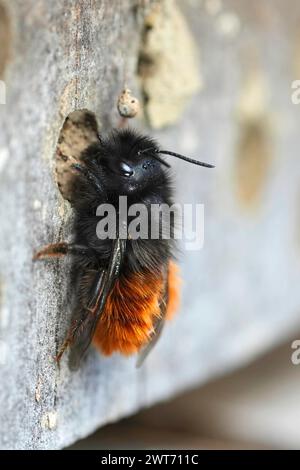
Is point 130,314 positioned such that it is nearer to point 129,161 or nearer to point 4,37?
point 129,161

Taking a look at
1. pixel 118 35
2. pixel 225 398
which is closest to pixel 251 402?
pixel 225 398

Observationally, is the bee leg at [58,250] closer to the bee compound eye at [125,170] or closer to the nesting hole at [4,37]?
the bee compound eye at [125,170]

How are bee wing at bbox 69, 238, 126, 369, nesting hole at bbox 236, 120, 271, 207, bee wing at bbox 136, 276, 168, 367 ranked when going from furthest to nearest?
nesting hole at bbox 236, 120, 271, 207
bee wing at bbox 136, 276, 168, 367
bee wing at bbox 69, 238, 126, 369

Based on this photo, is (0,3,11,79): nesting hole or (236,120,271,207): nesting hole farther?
(236,120,271,207): nesting hole

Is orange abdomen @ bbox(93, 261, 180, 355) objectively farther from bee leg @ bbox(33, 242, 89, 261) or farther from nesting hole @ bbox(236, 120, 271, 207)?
nesting hole @ bbox(236, 120, 271, 207)

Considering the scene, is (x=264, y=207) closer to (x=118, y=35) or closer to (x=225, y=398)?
(x=225, y=398)

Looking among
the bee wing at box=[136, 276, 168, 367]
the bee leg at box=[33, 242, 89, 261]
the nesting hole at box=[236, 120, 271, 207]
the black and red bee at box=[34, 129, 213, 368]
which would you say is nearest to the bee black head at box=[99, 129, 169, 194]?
the black and red bee at box=[34, 129, 213, 368]
